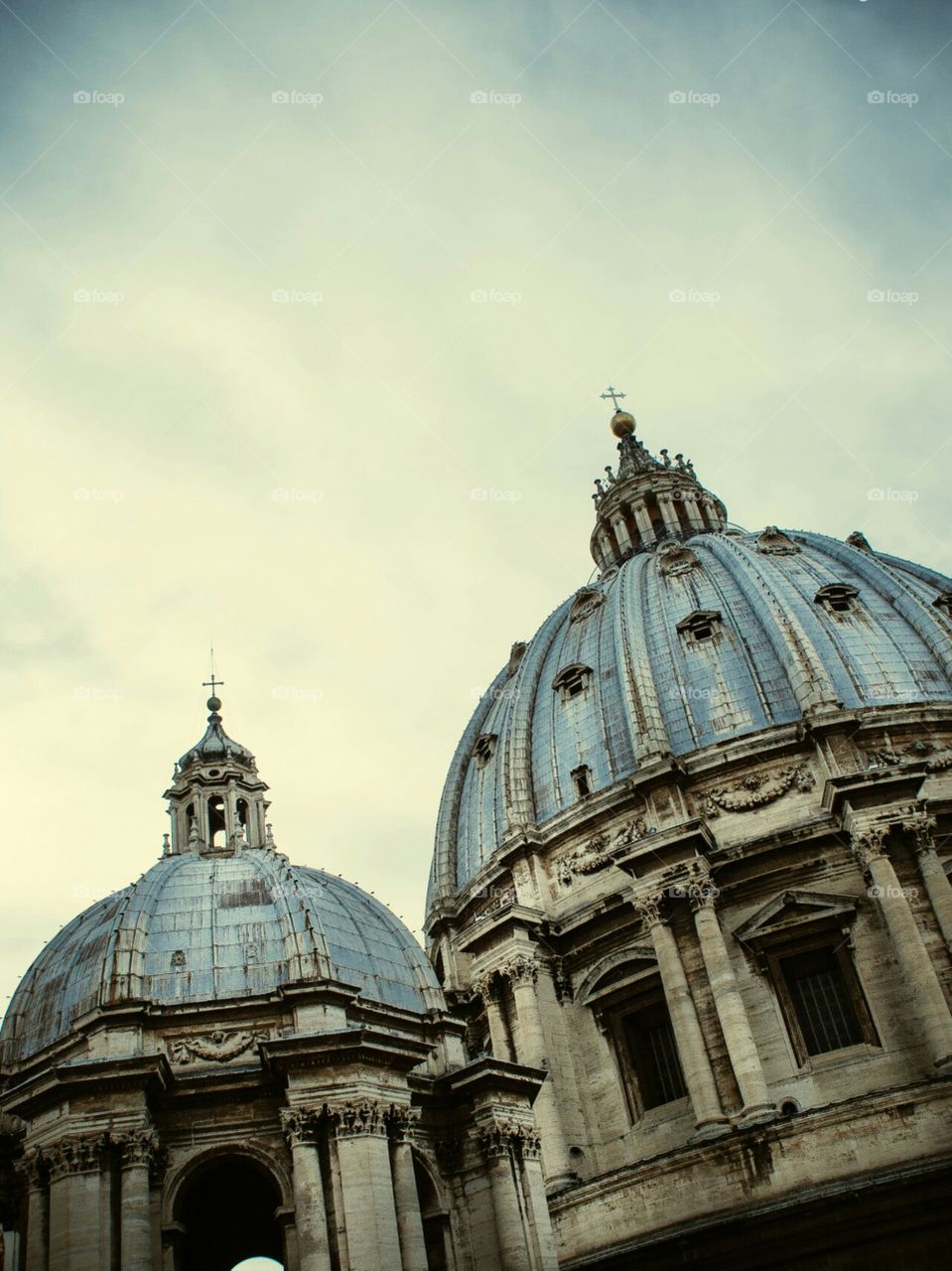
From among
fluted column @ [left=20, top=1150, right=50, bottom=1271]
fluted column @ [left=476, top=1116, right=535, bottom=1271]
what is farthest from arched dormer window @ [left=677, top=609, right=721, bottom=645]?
fluted column @ [left=20, top=1150, right=50, bottom=1271]

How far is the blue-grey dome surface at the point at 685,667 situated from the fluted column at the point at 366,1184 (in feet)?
66.8

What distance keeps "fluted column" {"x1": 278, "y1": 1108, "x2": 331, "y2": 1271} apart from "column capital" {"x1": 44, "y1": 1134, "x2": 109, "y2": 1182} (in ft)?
11.1

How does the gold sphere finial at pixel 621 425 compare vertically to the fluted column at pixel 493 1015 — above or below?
above

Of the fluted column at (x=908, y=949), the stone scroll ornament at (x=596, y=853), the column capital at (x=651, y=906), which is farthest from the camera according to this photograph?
the stone scroll ornament at (x=596, y=853)

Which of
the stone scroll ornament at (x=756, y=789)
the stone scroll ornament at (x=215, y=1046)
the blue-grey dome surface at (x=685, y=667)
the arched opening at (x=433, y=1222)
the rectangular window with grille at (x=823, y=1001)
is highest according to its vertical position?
the blue-grey dome surface at (x=685, y=667)

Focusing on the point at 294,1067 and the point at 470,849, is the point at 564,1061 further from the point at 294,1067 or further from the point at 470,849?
the point at 294,1067

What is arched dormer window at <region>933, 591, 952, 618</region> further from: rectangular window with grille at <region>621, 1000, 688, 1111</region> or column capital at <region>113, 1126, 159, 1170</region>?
column capital at <region>113, 1126, 159, 1170</region>

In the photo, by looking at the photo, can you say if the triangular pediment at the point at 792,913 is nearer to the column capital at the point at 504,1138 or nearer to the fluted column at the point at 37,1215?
the column capital at the point at 504,1138

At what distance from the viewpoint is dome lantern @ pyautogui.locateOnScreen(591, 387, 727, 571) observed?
6356cm

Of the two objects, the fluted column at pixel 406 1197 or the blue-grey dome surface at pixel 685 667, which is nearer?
the fluted column at pixel 406 1197

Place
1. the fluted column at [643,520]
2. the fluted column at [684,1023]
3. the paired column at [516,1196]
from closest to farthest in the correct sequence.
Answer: the paired column at [516,1196] < the fluted column at [684,1023] < the fluted column at [643,520]

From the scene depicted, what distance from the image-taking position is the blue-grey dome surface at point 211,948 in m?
25.8

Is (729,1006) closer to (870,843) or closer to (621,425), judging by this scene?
(870,843)

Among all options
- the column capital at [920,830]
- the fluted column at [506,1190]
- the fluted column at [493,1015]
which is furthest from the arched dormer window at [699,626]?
the fluted column at [506,1190]
